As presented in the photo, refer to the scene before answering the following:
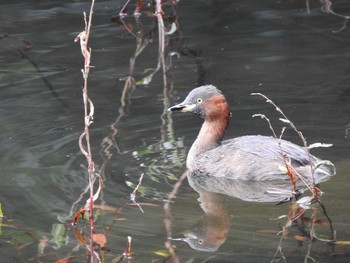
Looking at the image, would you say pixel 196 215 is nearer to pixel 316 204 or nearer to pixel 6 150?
pixel 316 204

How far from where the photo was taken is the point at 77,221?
6.71 m

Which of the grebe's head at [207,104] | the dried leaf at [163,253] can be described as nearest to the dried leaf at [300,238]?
the dried leaf at [163,253]

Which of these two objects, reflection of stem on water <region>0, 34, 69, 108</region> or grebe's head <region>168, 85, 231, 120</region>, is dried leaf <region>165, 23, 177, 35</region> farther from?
grebe's head <region>168, 85, 231, 120</region>

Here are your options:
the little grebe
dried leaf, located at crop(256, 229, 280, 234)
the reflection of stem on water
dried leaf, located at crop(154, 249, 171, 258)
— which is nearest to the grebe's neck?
the little grebe

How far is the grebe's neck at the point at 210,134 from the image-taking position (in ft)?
27.3

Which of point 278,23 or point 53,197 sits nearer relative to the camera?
point 53,197

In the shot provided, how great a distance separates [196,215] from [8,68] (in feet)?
15.1

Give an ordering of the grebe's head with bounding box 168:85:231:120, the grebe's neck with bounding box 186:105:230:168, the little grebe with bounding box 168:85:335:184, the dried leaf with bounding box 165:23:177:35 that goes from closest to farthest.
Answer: the little grebe with bounding box 168:85:335:184
the grebe's neck with bounding box 186:105:230:168
the grebe's head with bounding box 168:85:231:120
the dried leaf with bounding box 165:23:177:35

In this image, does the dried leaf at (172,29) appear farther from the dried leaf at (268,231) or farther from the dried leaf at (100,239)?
the dried leaf at (100,239)

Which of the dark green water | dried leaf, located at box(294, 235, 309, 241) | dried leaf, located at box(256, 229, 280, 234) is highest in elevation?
dried leaf, located at box(294, 235, 309, 241)

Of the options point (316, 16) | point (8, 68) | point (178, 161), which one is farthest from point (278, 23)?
point (178, 161)

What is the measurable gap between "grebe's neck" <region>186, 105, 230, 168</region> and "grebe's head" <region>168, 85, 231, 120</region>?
0.04 m

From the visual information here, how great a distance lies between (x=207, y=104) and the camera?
8.47m

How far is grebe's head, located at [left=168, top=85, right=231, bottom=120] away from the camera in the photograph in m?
8.44
